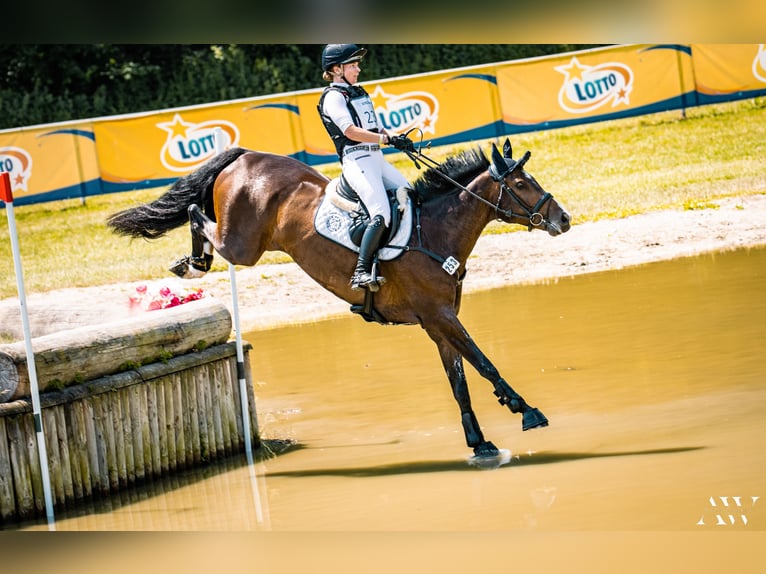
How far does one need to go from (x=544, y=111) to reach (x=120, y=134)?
7.28 metres

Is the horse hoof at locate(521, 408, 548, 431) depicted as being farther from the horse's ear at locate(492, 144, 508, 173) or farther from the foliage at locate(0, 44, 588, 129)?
the foliage at locate(0, 44, 588, 129)

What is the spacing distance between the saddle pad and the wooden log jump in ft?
3.75

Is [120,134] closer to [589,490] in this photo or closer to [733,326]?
[733,326]

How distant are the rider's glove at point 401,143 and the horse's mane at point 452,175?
286 mm

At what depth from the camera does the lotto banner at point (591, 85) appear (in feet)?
66.3

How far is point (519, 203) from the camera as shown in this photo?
310 inches

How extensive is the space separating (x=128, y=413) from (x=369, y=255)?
1.91 meters

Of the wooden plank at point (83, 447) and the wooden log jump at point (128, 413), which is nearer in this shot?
the wooden log jump at point (128, 413)

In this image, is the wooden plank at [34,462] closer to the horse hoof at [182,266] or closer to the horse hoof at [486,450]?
the horse hoof at [182,266]

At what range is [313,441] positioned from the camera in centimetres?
860

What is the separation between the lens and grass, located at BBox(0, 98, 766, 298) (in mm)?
16594

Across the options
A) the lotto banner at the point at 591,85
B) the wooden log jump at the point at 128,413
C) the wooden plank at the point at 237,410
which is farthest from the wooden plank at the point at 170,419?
the lotto banner at the point at 591,85

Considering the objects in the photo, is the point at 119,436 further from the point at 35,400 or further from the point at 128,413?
the point at 35,400

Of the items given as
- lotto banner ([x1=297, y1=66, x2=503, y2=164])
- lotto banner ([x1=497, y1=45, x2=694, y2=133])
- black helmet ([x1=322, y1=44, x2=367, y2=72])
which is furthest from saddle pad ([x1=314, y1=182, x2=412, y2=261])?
lotto banner ([x1=497, y1=45, x2=694, y2=133])
